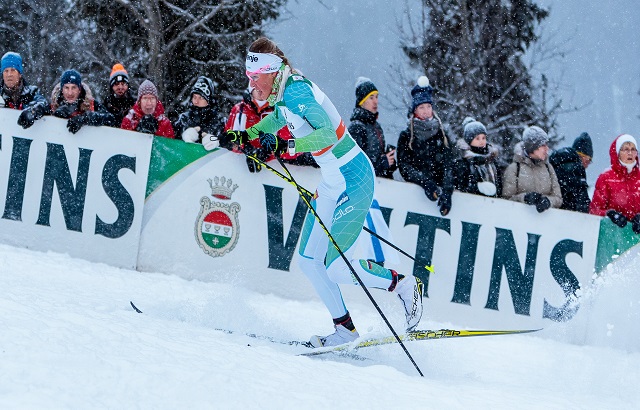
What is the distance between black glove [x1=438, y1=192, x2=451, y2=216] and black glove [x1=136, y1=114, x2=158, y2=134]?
2.77 meters

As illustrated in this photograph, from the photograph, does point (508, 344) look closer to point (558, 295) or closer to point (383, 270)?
point (558, 295)

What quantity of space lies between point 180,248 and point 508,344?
306 cm

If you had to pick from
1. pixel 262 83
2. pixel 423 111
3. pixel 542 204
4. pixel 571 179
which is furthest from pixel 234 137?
pixel 571 179

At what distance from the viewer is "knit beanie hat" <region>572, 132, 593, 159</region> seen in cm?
829

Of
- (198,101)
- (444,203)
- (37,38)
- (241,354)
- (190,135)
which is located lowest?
(241,354)

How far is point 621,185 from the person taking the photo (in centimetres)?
733

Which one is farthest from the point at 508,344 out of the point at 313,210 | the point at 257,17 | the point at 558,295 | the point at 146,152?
the point at 257,17

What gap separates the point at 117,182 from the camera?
7176 mm

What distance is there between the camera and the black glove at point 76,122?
712 centimetres

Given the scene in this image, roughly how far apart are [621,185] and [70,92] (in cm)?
539

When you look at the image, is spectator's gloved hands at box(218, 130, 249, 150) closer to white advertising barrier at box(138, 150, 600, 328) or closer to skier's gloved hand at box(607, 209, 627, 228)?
white advertising barrier at box(138, 150, 600, 328)

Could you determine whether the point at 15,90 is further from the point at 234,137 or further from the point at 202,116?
the point at 234,137

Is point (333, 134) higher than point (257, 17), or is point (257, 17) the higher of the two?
point (257, 17)

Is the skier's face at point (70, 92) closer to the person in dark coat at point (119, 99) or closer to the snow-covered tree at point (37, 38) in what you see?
the person in dark coat at point (119, 99)
